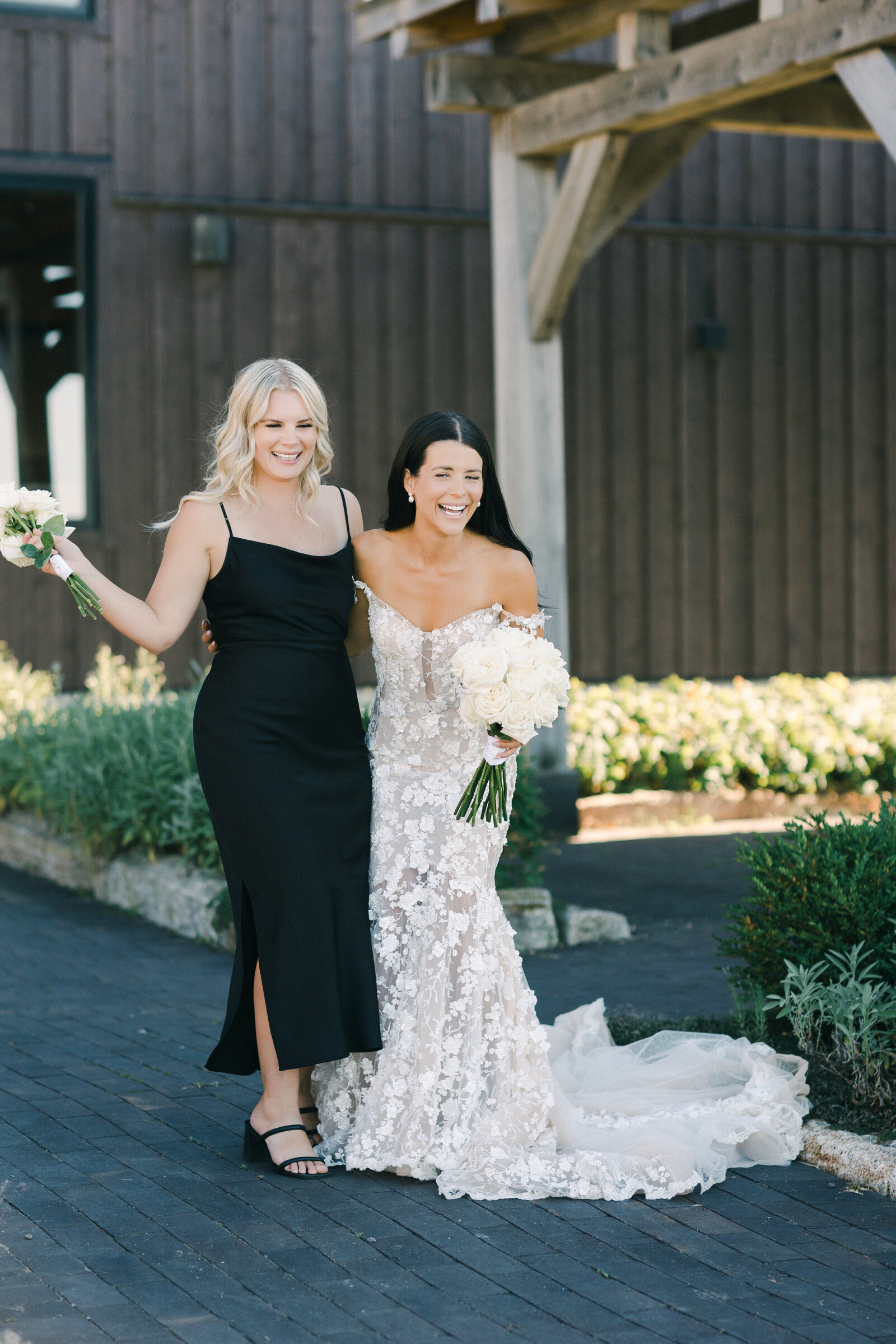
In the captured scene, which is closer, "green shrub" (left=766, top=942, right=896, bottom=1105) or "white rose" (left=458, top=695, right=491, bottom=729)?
"white rose" (left=458, top=695, right=491, bottom=729)

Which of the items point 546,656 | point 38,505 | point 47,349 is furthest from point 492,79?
point 38,505

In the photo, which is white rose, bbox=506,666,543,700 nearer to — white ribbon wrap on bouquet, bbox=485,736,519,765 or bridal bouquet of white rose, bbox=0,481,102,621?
white ribbon wrap on bouquet, bbox=485,736,519,765

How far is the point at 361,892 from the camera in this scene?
427cm

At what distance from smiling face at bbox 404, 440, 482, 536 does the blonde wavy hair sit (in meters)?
0.27

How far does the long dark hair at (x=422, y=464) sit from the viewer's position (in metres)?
4.24

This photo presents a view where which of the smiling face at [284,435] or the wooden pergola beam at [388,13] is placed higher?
the wooden pergola beam at [388,13]

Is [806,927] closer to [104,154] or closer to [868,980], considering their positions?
[868,980]

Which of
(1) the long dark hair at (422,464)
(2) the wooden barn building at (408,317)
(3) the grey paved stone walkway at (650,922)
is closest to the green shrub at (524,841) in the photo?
(3) the grey paved stone walkway at (650,922)

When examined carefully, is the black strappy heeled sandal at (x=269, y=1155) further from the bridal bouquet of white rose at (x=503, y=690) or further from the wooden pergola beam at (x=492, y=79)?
the wooden pergola beam at (x=492, y=79)

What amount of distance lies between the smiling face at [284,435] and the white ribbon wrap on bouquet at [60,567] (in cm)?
58

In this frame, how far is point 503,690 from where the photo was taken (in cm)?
404

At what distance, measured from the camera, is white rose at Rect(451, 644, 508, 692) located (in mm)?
4043

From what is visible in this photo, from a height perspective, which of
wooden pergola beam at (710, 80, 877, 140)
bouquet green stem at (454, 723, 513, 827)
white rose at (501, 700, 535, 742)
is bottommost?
bouquet green stem at (454, 723, 513, 827)

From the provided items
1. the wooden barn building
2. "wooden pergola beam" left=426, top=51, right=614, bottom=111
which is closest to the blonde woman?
"wooden pergola beam" left=426, top=51, right=614, bottom=111
